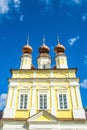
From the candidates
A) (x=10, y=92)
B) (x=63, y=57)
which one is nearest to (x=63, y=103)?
(x=10, y=92)

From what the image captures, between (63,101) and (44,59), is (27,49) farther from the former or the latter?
(63,101)

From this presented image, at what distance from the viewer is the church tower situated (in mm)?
21875

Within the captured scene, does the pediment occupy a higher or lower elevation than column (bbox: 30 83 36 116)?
lower

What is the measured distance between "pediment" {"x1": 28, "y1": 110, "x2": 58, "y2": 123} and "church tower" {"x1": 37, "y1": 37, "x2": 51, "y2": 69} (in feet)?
22.6

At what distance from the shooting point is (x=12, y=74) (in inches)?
741

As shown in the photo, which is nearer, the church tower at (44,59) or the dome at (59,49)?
the church tower at (44,59)

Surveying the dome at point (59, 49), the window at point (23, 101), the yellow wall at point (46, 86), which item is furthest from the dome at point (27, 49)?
the window at point (23, 101)

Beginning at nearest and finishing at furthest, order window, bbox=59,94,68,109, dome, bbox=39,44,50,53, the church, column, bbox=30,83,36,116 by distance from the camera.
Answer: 1. the church
2. column, bbox=30,83,36,116
3. window, bbox=59,94,68,109
4. dome, bbox=39,44,50,53

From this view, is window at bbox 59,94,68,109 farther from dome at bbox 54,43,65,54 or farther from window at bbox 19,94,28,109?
dome at bbox 54,43,65,54

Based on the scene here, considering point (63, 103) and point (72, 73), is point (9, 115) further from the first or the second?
point (72, 73)

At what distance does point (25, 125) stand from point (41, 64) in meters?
8.30

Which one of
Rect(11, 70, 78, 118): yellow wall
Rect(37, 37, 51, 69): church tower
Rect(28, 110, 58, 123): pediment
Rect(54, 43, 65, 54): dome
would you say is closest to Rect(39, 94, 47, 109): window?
Rect(11, 70, 78, 118): yellow wall

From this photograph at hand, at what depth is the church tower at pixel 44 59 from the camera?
71.8 feet

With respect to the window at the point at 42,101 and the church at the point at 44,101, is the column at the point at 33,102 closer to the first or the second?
the church at the point at 44,101
